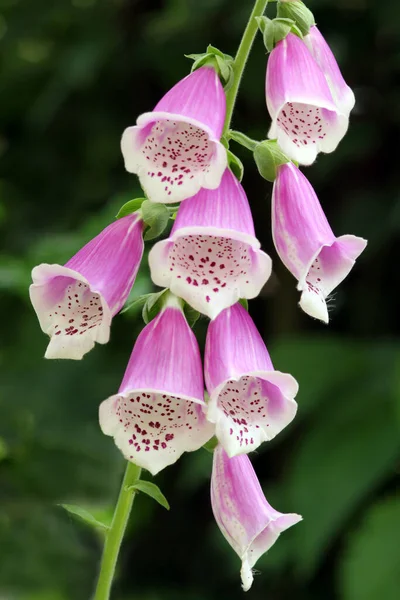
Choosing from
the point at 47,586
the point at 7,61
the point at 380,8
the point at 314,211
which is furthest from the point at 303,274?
the point at 7,61

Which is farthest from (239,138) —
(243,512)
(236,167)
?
(243,512)

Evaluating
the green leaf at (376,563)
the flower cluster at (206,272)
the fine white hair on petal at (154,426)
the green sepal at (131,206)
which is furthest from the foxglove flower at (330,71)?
the green leaf at (376,563)

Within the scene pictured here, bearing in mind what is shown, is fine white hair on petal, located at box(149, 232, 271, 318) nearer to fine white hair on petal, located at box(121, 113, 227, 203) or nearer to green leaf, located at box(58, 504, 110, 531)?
fine white hair on petal, located at box(121, 113, 227, 203)

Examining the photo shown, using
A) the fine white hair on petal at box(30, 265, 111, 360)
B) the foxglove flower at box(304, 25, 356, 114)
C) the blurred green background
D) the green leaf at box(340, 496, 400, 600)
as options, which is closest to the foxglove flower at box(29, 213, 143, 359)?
the fine white hair on petal at box(30, 265, 111, 360)

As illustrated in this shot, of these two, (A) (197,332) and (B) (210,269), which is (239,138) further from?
(A) (197,332)

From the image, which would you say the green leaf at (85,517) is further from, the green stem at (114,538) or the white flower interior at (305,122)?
the white flower interior at (305,122)

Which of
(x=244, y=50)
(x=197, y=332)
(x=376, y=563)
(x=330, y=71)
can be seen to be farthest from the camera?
(x=197, y=332)
